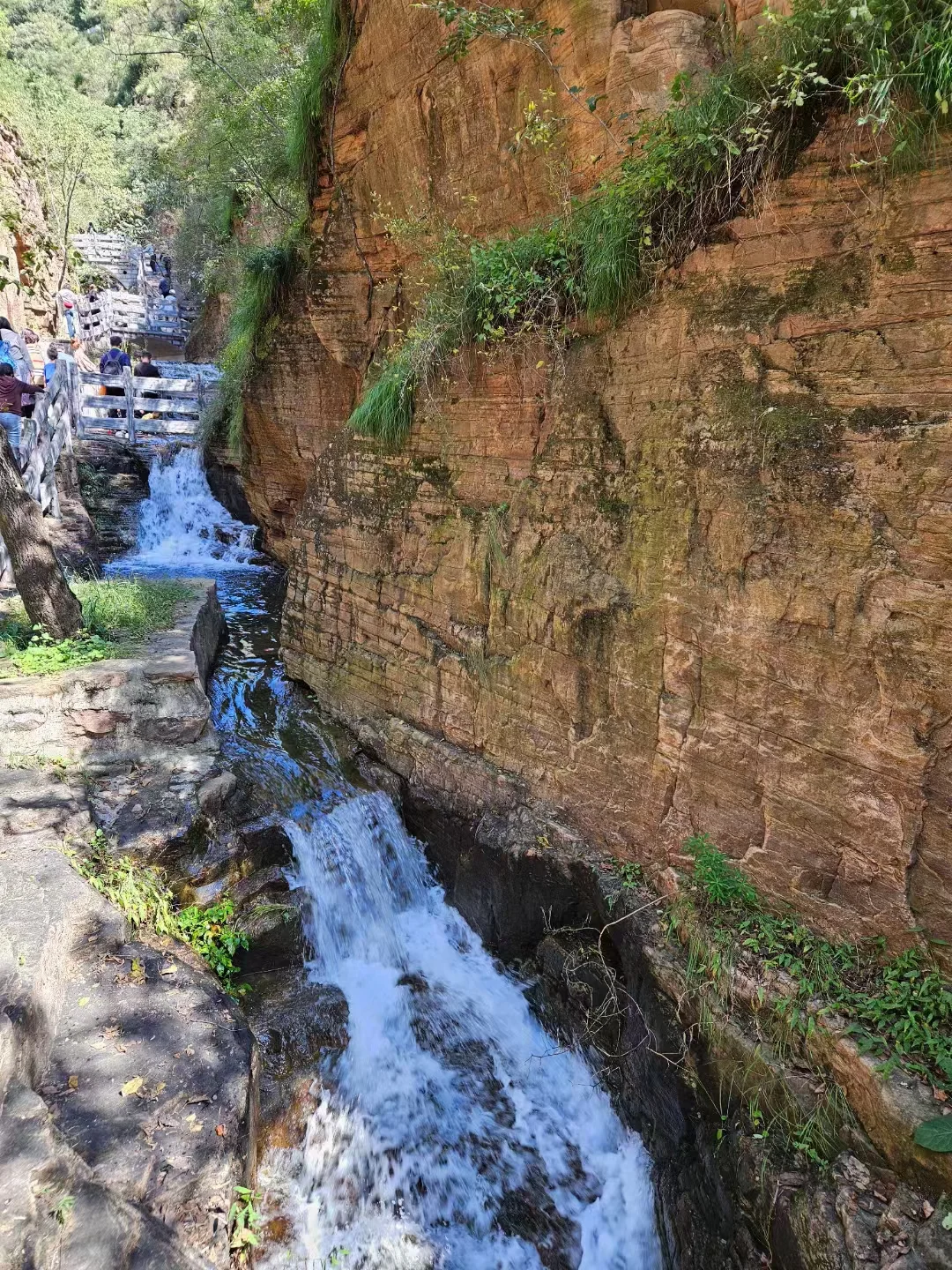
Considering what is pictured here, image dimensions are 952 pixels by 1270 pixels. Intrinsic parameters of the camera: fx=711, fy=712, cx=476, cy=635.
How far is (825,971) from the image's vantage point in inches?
136

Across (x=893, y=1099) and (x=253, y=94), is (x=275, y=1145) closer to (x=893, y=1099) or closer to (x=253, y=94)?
(x=893, y=1099)

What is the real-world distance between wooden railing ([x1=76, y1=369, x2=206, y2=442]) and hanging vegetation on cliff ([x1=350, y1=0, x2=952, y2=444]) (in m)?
9.29

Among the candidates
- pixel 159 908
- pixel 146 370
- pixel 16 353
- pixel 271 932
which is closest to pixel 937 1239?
pixel 271 932

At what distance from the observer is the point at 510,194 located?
5629mm

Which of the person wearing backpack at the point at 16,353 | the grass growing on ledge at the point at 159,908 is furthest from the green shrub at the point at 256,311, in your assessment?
the grass growing on ledge at the point at 159,908

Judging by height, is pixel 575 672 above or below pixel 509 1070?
above

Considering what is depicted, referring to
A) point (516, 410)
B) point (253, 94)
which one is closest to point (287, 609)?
point (516, 410)

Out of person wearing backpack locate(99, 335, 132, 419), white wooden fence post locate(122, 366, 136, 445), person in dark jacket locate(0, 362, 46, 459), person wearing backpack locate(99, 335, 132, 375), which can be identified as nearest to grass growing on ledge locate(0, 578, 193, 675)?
person in dark jacket locate(0, 362, 46, 459)

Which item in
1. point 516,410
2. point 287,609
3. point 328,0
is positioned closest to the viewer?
point 516,410

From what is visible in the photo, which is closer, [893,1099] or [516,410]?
[893,1099]

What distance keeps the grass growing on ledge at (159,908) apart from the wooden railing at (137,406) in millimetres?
10387

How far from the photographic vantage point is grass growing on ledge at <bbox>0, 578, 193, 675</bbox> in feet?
19.7

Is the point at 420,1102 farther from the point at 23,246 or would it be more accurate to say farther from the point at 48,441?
the point at 23,246

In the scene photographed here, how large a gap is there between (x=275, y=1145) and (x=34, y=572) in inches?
194
